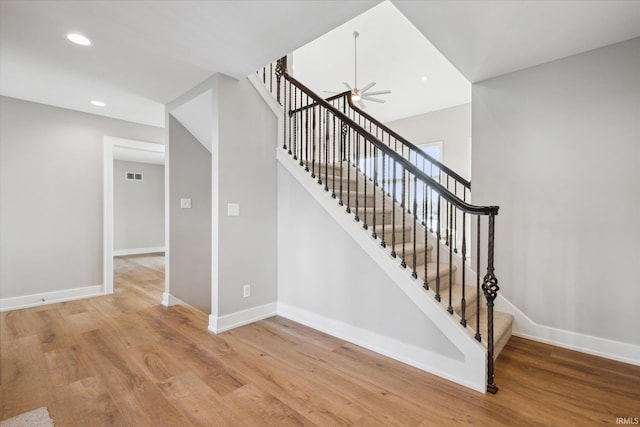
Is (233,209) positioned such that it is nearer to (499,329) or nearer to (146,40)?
(146,40)

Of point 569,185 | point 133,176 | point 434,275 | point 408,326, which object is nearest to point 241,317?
point 408,326

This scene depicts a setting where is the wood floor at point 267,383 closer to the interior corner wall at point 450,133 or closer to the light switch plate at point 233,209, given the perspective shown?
the light switch plate at point 233,209

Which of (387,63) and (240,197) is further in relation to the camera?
(387,63)

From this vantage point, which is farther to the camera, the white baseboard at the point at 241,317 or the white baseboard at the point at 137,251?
the white baseboard at the point at 137,251

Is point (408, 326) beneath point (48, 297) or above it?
above

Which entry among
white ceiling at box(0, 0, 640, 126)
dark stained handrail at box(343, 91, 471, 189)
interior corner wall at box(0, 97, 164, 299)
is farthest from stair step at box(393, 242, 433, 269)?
interior corner wall at box(0, 97, 164, 299)

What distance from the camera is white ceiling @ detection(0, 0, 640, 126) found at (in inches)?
76.9

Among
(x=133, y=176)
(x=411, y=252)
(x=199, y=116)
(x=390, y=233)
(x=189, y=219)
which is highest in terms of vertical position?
(x=199, y=116)

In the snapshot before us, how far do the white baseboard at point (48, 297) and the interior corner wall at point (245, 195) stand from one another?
242 centimetres

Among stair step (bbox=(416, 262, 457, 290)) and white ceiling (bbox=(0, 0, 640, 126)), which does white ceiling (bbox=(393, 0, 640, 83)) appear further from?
stair step (bbox=(416, 262, 457, 290))

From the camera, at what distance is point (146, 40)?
232cm

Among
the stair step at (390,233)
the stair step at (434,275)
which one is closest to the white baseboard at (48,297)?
the stair step at (390,233)

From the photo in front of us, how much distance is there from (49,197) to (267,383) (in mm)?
3782

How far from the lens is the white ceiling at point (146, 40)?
1954 millimetres
